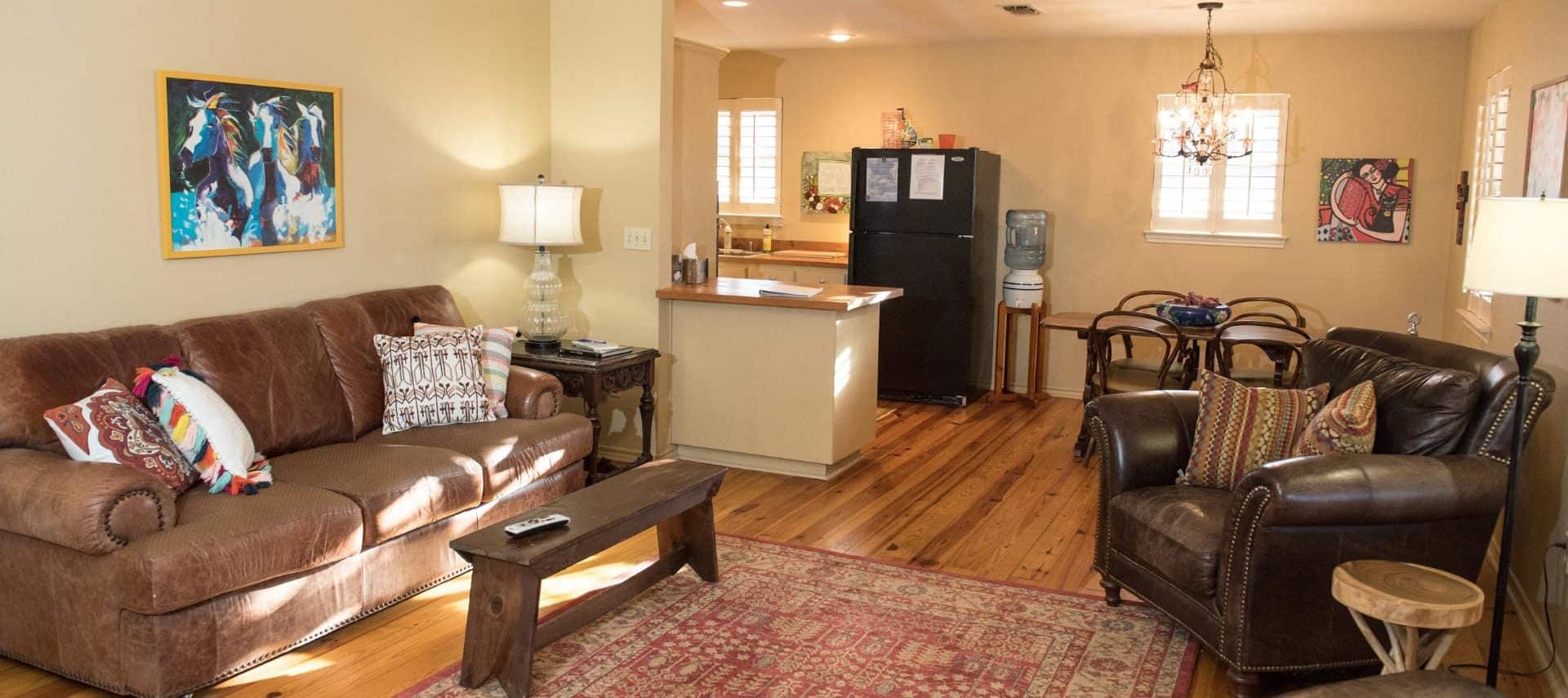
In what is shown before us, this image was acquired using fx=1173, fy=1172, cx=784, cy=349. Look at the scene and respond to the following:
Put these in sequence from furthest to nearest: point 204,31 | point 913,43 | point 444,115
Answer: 1. point 913,43
2. point 444,115
3. point 204,31

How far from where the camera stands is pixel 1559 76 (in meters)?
3.72

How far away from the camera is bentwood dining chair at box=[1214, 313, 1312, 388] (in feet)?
17.9

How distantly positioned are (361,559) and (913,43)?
537 centimetres

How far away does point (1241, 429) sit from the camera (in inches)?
140

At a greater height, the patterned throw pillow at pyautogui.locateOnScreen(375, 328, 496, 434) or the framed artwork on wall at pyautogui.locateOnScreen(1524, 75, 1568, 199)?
the framed artwork on wall at pyautogui.locateOnScreen(1524, 75, 1568, 199)

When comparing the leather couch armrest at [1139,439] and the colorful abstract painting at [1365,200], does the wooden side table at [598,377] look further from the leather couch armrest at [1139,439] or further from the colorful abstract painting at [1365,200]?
the colorful abstract painting at [1365,200]

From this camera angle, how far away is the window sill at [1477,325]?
4.72 metres

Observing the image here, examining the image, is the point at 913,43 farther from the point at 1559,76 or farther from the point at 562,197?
the point at 1559,76

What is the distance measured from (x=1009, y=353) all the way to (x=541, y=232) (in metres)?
3.62

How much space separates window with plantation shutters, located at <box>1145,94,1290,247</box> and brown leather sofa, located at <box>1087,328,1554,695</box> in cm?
369

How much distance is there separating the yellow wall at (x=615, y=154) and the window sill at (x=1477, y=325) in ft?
11.3

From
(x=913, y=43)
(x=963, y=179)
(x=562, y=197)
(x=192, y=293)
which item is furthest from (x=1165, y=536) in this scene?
(x=913, y=43)

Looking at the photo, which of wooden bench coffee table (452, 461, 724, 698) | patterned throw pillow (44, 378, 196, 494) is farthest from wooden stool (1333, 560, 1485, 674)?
patterned throw pillow (44, 378, 196, 494)

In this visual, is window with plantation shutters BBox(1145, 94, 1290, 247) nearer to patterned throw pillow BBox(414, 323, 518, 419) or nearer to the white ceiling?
the white ceiling
